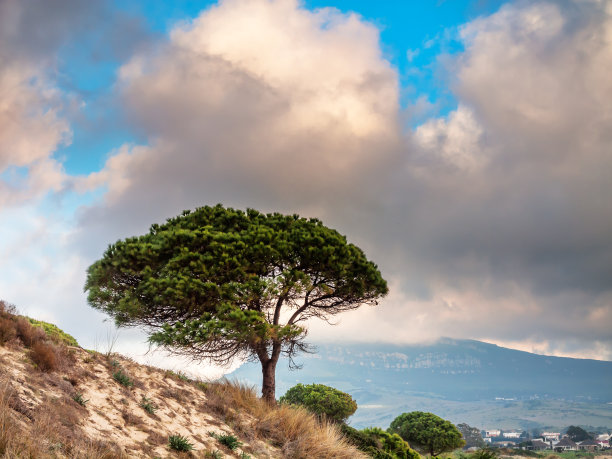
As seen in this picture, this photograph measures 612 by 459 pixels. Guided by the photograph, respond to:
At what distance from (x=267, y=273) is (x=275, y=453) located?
7046 millimetres

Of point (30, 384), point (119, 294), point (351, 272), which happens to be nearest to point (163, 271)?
point (119, 294)

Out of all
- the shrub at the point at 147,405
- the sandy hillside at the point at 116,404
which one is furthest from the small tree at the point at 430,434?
the shrub at the point at 147,405

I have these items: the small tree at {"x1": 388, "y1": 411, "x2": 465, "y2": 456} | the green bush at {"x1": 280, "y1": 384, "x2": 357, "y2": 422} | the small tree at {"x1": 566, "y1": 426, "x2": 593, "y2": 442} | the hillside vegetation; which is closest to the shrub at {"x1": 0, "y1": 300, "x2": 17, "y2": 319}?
the hillside vegetation

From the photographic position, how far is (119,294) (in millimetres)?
18031

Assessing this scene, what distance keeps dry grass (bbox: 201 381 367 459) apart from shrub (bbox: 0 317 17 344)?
6.42m

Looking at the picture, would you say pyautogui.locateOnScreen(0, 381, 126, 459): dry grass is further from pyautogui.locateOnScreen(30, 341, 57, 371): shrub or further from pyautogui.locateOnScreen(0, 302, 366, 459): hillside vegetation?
pyautogui.locateOnScreen(30, 341, 57, 371): shrub

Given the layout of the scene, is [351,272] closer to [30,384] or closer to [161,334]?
[161,334]

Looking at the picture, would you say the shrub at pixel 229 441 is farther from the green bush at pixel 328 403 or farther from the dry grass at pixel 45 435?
the green bush at pixel 328 403

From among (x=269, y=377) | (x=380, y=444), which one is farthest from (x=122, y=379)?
(x=380, y=444)

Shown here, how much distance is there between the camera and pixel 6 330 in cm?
1241

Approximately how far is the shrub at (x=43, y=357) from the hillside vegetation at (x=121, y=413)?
2 cm

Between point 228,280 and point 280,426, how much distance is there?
5.68 metres

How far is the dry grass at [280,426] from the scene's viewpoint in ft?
46.6

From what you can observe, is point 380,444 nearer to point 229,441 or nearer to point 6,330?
point 229,441
